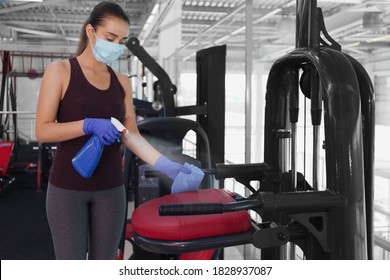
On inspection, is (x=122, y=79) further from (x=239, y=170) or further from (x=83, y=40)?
(x=239, y=170)

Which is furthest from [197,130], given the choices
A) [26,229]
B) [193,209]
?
[26,229]

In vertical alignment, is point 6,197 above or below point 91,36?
below

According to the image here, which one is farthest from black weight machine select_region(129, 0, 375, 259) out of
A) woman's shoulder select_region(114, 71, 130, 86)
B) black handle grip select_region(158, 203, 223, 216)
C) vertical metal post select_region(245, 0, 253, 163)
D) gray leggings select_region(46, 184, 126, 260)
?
vertical metal post select_region(245, 0, 253, 163)

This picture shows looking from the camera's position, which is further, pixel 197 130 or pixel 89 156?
pixel 197 130

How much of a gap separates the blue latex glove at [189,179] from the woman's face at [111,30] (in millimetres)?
552

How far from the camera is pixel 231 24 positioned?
4.54 metres

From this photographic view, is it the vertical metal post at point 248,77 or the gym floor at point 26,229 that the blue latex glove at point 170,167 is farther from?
the gym floor at point 26,229

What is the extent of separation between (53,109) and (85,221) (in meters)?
0.42

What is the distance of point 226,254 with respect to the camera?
11.1ft

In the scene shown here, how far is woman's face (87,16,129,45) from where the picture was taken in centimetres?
150
